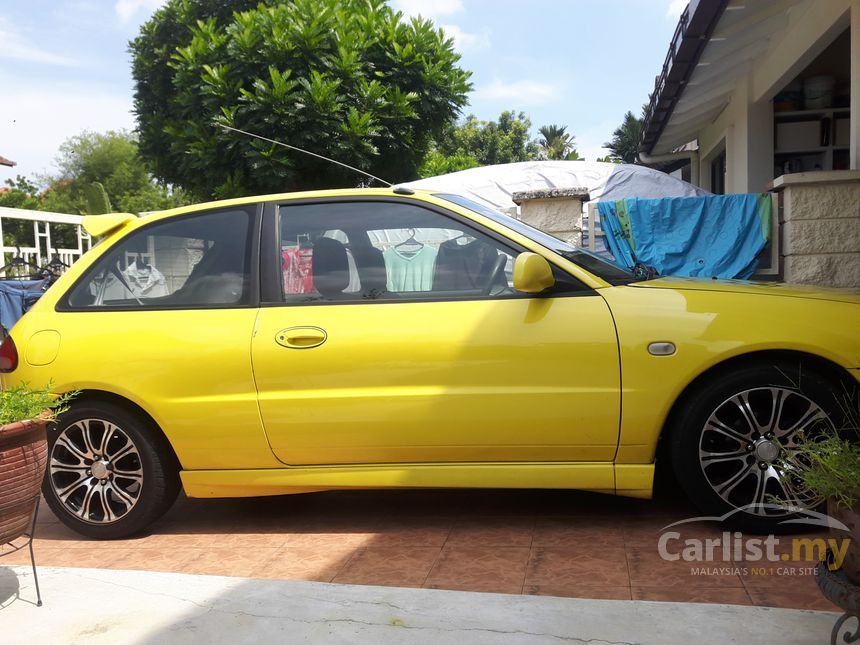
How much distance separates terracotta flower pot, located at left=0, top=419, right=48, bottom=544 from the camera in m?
2.93

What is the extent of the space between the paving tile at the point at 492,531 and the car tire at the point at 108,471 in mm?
1534

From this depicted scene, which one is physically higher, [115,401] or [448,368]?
[448,368]

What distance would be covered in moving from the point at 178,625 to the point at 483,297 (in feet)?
6.42

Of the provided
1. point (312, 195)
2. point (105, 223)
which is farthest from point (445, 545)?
point (105, 223)

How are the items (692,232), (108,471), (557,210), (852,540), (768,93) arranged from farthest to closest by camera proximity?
(768,93) → (557,210) → (692,232) → (108,471) → (852,540)

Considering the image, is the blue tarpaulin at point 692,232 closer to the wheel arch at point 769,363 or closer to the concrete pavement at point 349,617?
the wheel arch at point 769,363

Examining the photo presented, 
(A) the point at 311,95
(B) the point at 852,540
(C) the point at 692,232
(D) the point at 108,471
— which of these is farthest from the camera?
(A) the point at 311,95

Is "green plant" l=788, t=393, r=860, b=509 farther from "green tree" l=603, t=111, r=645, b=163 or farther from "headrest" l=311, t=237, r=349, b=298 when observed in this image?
"green tree" l=603, t=111, r=645, b=163

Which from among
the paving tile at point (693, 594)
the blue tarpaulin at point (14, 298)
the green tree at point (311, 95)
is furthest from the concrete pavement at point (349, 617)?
the green tree at point (311, 95)

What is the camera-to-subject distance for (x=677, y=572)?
3217mm

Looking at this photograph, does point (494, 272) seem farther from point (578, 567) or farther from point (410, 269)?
point (578, 567)

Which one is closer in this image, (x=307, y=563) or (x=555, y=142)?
(x=307, y=563)

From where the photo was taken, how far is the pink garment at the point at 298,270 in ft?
13.0

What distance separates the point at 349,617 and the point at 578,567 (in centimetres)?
108
